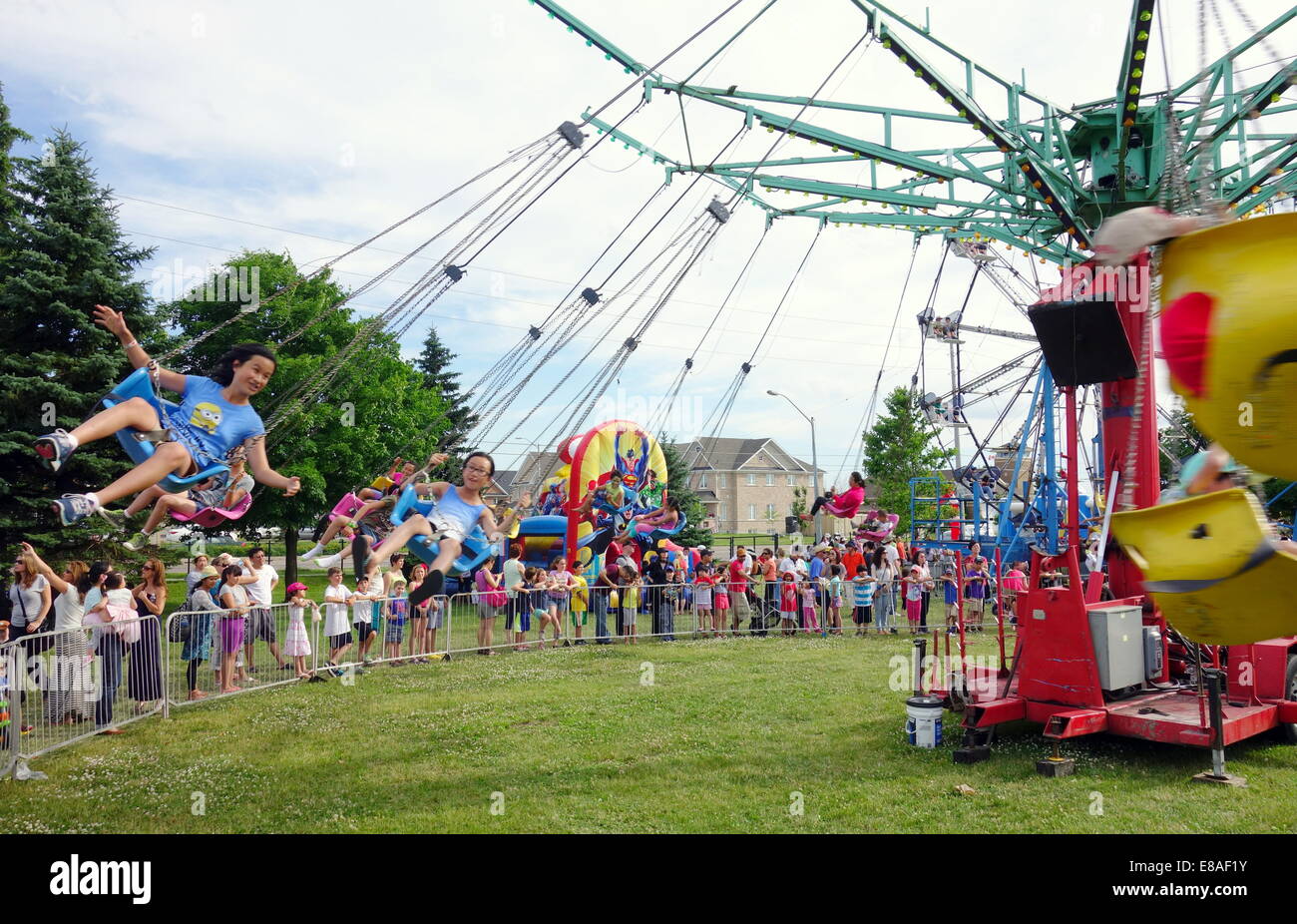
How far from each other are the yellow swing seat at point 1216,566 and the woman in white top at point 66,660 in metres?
8.89

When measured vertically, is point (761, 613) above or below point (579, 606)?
below

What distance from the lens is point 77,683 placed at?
27.7ft

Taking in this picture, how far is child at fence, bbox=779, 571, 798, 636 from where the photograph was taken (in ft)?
52.4

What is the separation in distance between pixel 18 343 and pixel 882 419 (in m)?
32.3

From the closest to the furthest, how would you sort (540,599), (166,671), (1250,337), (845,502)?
1. (1250,337)
2. (166,671)
3. (845,502)
4. (540,599)

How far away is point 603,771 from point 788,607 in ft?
30.7

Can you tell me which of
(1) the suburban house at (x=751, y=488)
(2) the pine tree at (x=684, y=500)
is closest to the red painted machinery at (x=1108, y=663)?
(2) the pine tree at (x=684, y=500)

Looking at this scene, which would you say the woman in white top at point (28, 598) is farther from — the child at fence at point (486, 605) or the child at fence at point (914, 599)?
the child at fence at point (914, 599)

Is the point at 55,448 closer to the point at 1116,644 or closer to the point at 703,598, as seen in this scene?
the point at 1116,644

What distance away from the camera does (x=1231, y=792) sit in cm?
657

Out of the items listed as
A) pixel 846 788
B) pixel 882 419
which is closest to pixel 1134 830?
pixel 846 788

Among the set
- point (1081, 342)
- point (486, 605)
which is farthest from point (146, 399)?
point (486, 605)

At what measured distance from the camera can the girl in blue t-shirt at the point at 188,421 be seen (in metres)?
4.51
